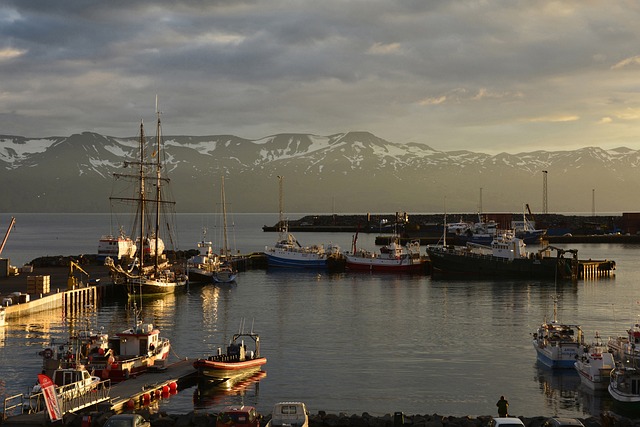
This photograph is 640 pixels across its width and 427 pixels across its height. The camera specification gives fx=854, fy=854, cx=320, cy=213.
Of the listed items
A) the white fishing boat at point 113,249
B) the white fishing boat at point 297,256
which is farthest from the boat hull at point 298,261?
the white fishing boat at point 113,249

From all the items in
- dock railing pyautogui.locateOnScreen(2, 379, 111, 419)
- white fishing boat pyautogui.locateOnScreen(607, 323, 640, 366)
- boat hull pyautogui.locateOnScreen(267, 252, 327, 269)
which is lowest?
dock railing pyautogui.locateOnScreen(2, 379, 111, 419)

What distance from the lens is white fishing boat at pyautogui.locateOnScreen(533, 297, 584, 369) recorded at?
47.5m

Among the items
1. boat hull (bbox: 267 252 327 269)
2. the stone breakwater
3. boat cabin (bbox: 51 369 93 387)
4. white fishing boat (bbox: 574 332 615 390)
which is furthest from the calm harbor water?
boat hull (bbox: 267 252 327 269)

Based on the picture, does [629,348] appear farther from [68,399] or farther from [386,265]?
[386,265]

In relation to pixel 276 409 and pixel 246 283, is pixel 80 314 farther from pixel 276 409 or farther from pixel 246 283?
pixel 276 409

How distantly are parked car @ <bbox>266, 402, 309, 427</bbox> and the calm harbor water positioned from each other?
836 cm

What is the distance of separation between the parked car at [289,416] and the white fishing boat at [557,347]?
2163 centimetres

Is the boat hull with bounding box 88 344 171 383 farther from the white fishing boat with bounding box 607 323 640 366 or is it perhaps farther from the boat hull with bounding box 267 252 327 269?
the boat hull with bounding box 267 252 327 269

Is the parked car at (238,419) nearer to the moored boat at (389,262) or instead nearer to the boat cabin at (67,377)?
the boat cabin at (67,377)

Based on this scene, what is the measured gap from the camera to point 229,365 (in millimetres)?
43500

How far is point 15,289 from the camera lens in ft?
256

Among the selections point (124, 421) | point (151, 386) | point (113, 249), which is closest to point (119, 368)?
point (151, 386)

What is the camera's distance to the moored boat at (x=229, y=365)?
4241 centimetres

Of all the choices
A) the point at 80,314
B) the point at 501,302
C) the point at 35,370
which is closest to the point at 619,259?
the point at 501,302
